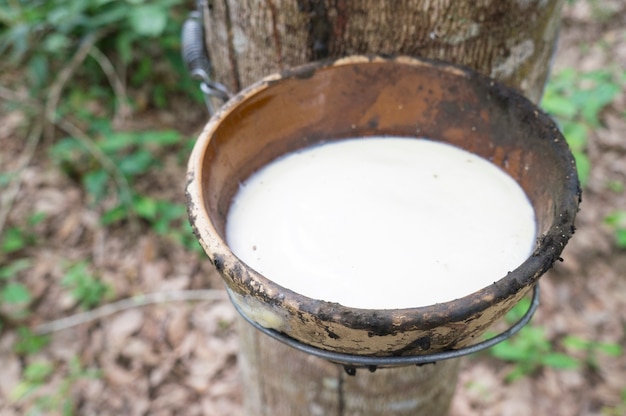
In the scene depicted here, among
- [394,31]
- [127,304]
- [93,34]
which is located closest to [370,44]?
[394,31]

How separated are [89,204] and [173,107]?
854 mm

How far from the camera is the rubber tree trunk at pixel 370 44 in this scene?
1.17 m

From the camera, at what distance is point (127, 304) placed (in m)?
2.60

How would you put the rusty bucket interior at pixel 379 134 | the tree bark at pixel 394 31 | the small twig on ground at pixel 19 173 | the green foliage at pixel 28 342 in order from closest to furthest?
1. the rusty bucket interior at pixel 379 134
2. the tree bark at pixel 394 31
3. the green foliage at pixel 28 342
4. the small twig on ground at pixel 19 173

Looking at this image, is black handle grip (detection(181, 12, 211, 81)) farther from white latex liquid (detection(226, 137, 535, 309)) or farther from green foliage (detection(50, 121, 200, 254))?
green foliage (detection(50, 121, 200, 254))

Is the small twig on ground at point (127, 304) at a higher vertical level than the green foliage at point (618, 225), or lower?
lower

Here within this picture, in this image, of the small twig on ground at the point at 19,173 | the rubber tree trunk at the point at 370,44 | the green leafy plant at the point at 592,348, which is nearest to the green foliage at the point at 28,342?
the small twig on ground at the point at 19,173

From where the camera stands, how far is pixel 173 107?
3.46 meters

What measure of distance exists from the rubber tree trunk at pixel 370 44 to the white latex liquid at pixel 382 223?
23 centimetres

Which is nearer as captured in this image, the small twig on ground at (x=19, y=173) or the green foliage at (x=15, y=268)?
the green foliage at (x=15, y=268)

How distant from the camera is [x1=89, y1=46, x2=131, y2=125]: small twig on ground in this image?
9.85 ft

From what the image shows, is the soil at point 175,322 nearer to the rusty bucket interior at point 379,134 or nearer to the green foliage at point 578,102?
the green foliage at point 578,102

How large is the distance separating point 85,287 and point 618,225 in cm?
271

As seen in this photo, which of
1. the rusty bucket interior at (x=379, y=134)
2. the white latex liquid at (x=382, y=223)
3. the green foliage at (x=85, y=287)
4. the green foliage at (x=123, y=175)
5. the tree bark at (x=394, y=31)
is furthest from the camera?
the green foliage at (x=123, y=175)
